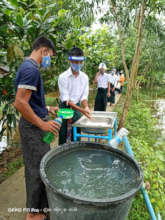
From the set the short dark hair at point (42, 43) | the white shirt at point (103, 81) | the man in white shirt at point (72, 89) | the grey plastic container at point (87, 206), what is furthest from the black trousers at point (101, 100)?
the grey plastic container at point (87, 206)

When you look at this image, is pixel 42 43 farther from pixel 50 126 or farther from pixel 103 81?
pixel 103 81

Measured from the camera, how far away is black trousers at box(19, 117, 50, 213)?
1.70 m

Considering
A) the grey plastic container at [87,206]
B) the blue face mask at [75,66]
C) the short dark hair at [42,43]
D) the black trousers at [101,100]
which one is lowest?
the black trousers at [101,100]

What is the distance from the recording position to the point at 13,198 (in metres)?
2.29

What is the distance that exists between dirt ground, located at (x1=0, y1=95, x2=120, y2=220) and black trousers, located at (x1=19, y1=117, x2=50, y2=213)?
390 millimetres

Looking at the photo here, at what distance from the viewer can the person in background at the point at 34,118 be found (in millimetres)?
1476

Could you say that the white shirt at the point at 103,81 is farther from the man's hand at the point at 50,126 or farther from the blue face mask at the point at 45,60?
the man's hand at the point at 50,126

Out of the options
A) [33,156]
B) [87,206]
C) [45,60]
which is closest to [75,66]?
[45,60]

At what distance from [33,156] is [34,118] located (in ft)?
1.42

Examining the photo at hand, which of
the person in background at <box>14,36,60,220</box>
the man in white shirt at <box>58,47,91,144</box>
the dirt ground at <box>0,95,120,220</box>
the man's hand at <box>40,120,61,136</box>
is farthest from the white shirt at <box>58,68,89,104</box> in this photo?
the dirt ground at <box>0,95,120,220</box>

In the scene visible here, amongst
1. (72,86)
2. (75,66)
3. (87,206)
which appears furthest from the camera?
(72,86)

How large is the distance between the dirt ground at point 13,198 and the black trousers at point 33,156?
15.4 inches

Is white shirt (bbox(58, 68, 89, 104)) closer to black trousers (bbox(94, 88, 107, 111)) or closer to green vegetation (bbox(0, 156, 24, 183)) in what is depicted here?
green vegetation (bbox(0, 156, 24, 183))

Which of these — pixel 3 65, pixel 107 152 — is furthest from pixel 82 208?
pixel 3 65
